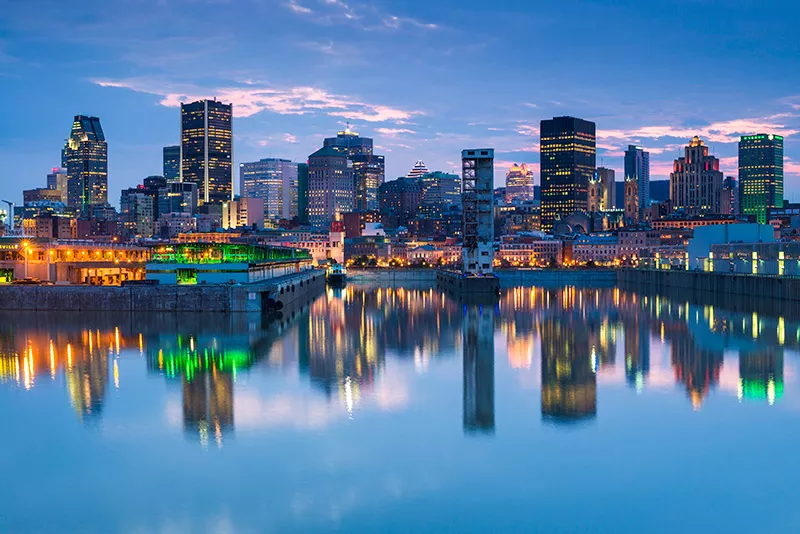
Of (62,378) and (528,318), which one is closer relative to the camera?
(62,378)

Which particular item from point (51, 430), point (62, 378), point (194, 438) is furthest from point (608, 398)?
point (62, 378)

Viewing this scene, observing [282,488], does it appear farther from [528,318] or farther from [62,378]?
[528,318]

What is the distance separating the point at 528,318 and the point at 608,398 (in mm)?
37083

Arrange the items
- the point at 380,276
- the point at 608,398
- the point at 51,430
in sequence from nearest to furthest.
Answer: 1. the point at 51,430
2. the point at 608,398
3. the point at 380,276

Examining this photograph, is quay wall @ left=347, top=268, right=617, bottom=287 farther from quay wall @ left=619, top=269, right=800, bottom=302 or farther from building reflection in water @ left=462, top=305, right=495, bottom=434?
building reflection in water @ left=462, top=305, right=495, bottom=434

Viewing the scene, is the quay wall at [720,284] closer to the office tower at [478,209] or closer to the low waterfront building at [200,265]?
the office tower at [478,209]

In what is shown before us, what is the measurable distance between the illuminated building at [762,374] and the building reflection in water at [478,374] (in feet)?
31.4

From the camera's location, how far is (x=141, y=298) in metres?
65.8

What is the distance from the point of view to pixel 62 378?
35781 millimetres

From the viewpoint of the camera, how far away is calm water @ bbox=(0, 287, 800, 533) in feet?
61.3

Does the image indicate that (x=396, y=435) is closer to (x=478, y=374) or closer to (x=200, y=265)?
(x=478, y=374)

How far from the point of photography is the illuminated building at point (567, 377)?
28.8 metres

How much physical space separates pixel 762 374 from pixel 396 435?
19209 millimetres

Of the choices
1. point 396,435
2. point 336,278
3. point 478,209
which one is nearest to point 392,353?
point 396,435
